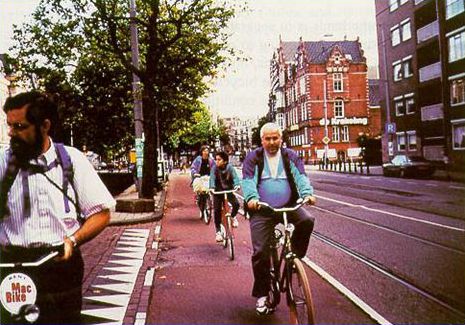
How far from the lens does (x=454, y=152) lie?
3500cm

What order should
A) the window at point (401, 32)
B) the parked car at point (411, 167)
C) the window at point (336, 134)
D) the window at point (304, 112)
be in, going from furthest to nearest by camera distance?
the window at point (304, 112)
the window at point (336, 134)
the window at point (401, 32)
the parked car at point (411, 167)

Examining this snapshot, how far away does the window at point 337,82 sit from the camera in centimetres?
7319

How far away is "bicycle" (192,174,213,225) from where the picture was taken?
12.7m

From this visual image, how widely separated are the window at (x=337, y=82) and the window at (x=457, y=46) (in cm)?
3728

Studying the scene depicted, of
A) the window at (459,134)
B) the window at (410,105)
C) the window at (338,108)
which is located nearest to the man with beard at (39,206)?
the window at (459,134)

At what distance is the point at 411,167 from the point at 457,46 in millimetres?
8735

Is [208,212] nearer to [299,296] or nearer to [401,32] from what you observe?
[299,296]

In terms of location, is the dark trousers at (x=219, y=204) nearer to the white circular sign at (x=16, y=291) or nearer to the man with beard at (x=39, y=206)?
the man with beard at (x=39, y=206)

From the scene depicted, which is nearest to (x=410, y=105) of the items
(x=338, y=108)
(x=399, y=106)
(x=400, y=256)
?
(x=399, y=106)

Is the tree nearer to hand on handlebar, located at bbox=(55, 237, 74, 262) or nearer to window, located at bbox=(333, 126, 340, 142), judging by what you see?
hand on handlebar, located at bbox=(55, 237, 74, 262)

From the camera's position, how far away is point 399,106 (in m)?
45.2

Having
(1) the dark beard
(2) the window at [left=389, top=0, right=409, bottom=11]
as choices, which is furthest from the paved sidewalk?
(2) the window at [left=389, top=0, right=409, bottom=11]

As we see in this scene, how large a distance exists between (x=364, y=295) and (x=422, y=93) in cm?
3783

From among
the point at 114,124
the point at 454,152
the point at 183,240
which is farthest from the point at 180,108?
the point at 183,240
